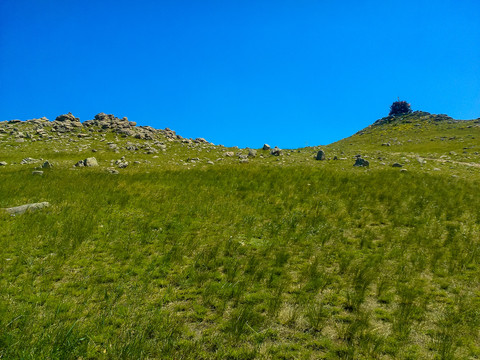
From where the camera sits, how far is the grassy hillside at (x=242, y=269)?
6520 millimetres

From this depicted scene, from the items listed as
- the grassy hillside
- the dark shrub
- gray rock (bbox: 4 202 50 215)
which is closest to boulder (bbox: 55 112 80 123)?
the grassy hillside

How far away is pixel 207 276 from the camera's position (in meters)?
9.41

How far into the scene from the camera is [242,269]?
32.5 feet

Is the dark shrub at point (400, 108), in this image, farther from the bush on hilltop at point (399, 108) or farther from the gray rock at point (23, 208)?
the gray rock at point (23, 208)

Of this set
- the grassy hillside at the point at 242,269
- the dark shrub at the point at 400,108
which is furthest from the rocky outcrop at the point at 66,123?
the dark shrub at the point at 400,108

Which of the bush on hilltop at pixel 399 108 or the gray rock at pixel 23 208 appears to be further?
the bush on hilltop at pixel 399 108

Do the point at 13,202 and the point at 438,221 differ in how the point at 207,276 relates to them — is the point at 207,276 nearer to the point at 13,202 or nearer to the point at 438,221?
the point at 438,221

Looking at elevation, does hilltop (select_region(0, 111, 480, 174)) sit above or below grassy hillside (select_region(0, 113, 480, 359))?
above

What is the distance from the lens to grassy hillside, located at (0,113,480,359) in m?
6.52

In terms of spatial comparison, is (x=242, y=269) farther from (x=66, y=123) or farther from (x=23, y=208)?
(x=66, y=123)

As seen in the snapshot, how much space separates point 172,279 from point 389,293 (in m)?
7.08

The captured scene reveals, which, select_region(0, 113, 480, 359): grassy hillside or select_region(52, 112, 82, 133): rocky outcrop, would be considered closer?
select_region(0, 113, 480, 359): grassy hillside

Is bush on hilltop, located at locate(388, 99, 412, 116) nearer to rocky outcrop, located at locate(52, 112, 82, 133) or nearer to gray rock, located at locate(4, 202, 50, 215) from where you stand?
rocky outcrop, located at locate(52, 112, 82, 133)

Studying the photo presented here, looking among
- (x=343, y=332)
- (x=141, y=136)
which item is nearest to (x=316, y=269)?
(x=343, y=332)
